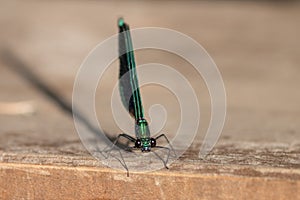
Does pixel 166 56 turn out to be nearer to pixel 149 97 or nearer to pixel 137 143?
pixel 149 97

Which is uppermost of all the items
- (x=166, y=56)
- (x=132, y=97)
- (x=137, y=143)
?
(x=166, y=56)

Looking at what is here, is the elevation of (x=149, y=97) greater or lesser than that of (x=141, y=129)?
greater

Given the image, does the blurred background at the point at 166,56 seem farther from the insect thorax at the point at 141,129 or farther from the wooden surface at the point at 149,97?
the insect thorax at the point at 141,129

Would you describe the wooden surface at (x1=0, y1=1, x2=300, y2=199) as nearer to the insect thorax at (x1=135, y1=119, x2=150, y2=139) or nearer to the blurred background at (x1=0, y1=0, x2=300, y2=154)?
the blurred background at (x1=0, y1=0, x2=300, y2=154)

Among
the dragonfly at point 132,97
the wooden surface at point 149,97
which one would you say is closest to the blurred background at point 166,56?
the wooden surface at point 149,97

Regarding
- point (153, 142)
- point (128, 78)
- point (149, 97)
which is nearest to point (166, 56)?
point (149, 97)
